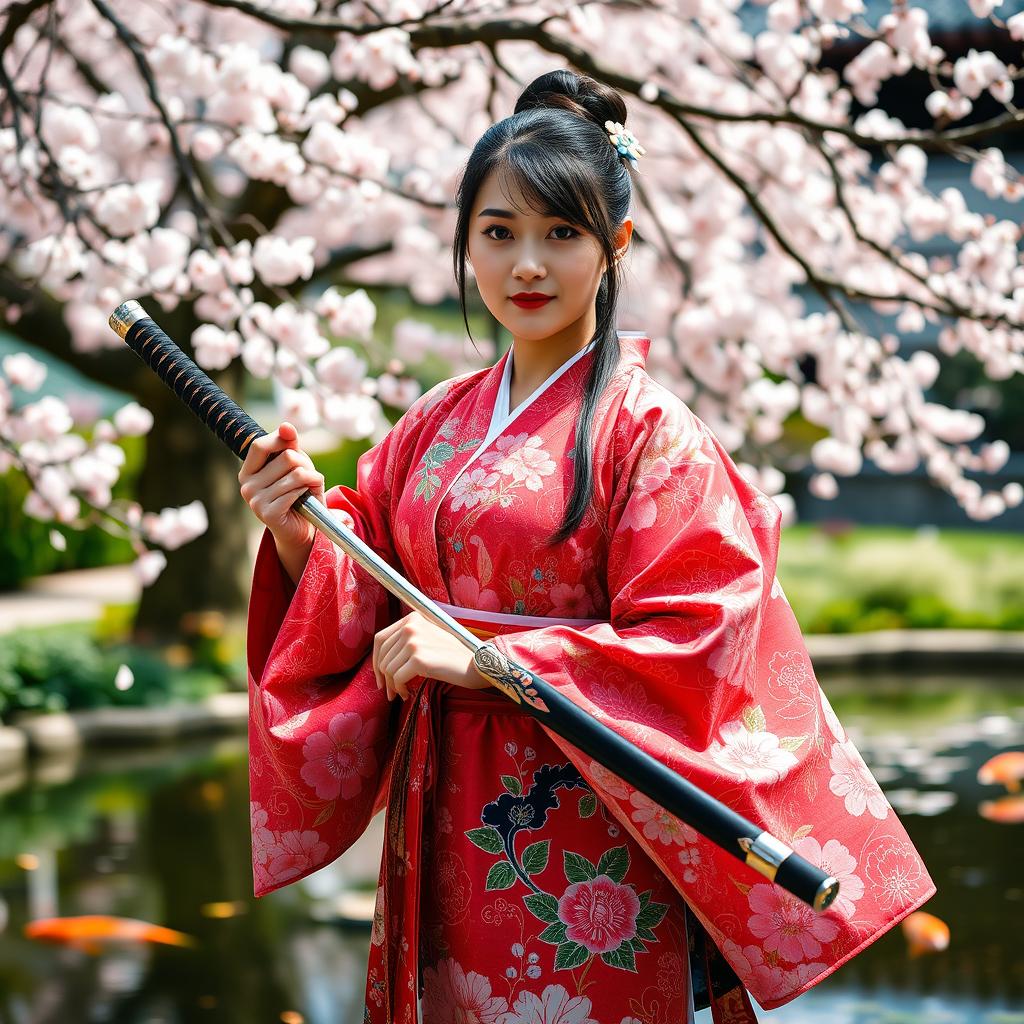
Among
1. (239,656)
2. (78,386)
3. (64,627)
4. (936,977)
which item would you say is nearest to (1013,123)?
(936,977)

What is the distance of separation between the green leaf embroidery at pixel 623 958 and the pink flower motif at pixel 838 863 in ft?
0.92

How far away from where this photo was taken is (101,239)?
5387 millimetres

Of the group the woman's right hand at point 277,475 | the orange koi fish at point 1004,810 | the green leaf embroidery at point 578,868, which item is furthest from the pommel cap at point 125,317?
the orange koi fish at point 1004,810

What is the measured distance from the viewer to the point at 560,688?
1.83m

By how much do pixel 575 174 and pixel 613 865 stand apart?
997 millimetres

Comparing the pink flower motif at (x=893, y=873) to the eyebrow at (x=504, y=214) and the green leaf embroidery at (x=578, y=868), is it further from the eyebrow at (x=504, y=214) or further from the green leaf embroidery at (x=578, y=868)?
the eyebrow at (x=504, y=214)

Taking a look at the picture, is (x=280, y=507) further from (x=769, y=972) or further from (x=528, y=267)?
(x=769, y=972)

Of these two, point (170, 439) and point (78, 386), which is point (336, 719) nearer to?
point (170, 439)

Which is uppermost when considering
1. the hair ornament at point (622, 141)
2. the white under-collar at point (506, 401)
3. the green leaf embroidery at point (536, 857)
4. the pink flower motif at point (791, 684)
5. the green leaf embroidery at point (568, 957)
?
the hair ornament at point (622, 141)

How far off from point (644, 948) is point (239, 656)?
20.4 feet

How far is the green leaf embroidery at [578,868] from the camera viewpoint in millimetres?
1983

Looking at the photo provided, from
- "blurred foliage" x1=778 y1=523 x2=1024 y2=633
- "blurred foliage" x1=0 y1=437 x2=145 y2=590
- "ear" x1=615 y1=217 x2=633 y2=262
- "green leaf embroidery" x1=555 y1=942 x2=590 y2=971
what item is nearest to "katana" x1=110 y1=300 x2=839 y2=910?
"green leaf embroidery" x1=555 y1=942 x2=590 y2=971

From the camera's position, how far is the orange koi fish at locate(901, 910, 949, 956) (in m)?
4.48

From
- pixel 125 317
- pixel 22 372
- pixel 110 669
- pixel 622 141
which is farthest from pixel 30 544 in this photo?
pixel 622 141
